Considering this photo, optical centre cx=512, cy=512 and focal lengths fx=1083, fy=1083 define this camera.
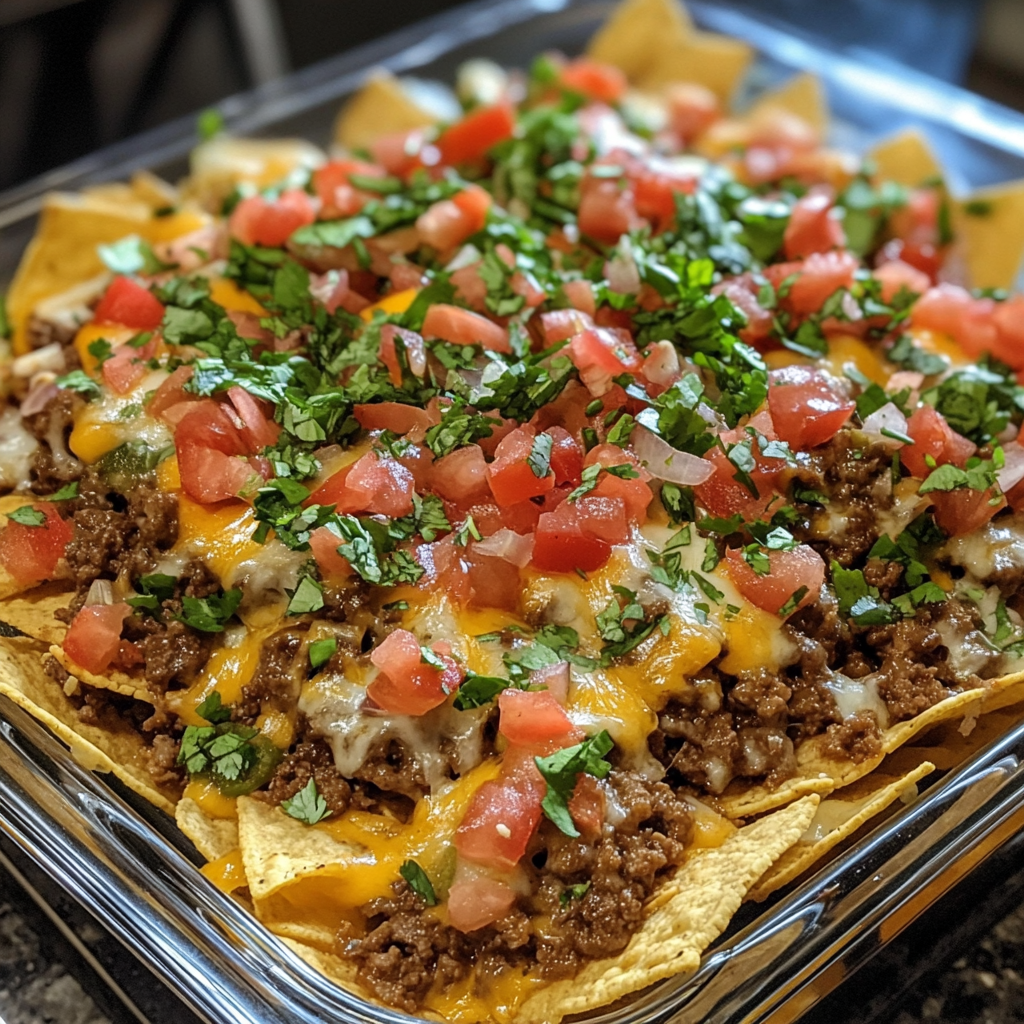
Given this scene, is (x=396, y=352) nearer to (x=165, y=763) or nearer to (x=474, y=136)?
(x=165, y=763)

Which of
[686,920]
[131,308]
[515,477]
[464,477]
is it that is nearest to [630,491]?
[515,477]

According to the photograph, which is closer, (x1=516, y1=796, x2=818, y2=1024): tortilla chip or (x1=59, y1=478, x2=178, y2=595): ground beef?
(x1=516, y1=796, x2=818, y2=1024): tortilla chip

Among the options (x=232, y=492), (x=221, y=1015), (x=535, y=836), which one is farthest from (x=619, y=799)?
(x=232, y=492)

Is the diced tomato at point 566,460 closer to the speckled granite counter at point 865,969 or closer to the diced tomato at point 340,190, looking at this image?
the speckled granite counter at point 865,969

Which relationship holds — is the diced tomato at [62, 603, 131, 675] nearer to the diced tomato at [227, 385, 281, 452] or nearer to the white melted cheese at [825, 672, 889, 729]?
the diced tomato at [227, 385, 281, 452]

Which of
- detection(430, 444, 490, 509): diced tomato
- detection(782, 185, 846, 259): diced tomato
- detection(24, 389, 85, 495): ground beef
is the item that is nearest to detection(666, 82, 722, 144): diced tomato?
detection(782, 185, 846, 259): diced tomato
